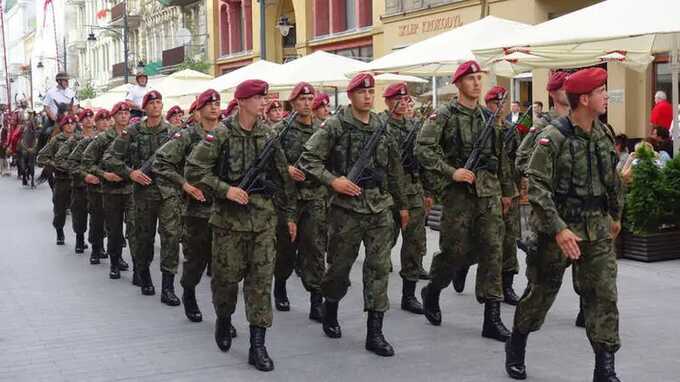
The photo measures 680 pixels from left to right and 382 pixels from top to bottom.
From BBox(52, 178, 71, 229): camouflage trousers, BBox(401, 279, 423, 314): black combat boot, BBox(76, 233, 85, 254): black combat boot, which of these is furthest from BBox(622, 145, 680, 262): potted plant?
BBox(52, 178, 71, 229): camouflage trousers

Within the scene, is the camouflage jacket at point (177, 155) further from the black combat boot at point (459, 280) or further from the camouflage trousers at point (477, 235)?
the black combat boot at point (459, 280)

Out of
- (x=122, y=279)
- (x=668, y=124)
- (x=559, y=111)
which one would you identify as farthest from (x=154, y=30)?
(x=559, y=111)

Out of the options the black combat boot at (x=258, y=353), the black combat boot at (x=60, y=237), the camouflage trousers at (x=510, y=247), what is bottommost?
the black combat boot at (x=60, y=237)

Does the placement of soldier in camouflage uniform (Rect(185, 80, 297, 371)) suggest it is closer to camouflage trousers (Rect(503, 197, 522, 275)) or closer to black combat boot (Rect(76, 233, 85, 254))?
camouflage trousers (Rect(503, 197, 522, 275))

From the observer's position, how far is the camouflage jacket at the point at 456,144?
26.2ft

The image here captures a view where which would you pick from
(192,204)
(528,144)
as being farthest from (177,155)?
(528,144)

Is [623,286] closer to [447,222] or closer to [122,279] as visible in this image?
[447,222]

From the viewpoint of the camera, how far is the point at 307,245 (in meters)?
9.38

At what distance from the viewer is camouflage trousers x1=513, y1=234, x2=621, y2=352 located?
614 centimetres

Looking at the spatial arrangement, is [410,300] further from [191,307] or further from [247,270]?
[247,270]

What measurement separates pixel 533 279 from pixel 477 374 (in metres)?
0.78

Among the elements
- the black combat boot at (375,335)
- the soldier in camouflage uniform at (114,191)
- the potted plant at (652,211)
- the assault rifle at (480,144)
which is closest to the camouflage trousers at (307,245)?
the black combat boot at (375,335)

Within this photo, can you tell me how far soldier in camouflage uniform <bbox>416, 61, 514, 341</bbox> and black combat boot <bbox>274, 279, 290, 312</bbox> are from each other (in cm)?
174

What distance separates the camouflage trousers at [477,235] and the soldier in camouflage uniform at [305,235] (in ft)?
4.90
